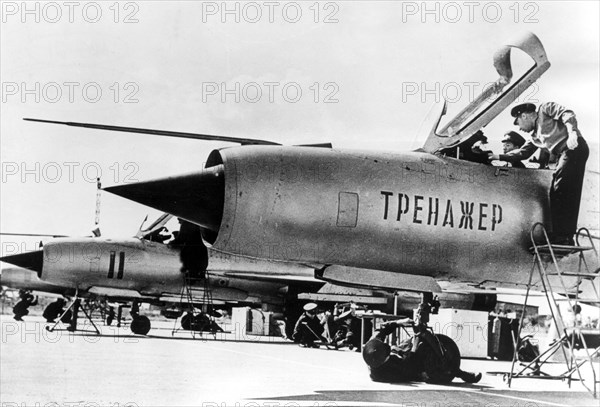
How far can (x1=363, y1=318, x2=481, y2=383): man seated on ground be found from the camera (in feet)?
26.3

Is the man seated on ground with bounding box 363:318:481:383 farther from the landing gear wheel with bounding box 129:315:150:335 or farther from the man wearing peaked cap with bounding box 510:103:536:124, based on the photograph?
the landing gear wheel with bounding box 129:315:150:335

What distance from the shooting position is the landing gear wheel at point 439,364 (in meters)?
8.16

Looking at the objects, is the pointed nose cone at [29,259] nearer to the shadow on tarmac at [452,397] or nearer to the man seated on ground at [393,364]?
the man seated on ground at [393,364]

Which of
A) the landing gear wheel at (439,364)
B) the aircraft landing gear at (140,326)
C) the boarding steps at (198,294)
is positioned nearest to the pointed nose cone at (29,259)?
the aircraft landing gear at (140,326)

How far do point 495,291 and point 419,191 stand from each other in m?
2.45

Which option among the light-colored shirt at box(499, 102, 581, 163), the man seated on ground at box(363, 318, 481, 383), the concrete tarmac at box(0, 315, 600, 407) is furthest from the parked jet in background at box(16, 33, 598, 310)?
the man seated on ground at box(363, 318, 481, 383)

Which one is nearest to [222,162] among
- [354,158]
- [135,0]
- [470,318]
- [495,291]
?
[354,158]

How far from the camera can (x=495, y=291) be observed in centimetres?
821

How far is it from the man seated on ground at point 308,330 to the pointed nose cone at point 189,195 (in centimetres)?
1011

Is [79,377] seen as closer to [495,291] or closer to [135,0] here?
[135,0]

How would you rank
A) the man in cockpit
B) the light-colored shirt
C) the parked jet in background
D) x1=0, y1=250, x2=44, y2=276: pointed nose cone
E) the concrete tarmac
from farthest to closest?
x1=0, y1=250, x2=44, y2=276: pointed nose cone
the man in cockpit
the light-colored shirt
the concrete tarmac
the parked jet in background

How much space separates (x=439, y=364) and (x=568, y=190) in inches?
104

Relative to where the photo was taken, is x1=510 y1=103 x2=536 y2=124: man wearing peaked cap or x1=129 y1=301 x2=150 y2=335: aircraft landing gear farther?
x1=129 y1=301 x2=150 y2=335: aircraft landing gear

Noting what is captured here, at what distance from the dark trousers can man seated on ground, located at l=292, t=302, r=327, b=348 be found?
9.32 meters
